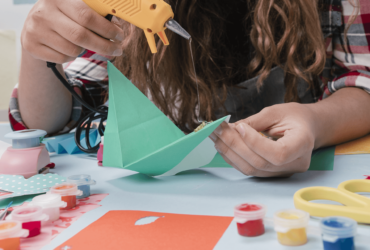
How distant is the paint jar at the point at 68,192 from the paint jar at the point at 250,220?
0.18 metres

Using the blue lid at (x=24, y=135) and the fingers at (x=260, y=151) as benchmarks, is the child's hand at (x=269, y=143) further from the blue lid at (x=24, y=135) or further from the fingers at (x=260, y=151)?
the blue lid at (x=24, y=135)

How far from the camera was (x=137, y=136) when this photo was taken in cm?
48

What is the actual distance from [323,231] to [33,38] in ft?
1.56

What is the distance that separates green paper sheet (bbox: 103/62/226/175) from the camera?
43 cm

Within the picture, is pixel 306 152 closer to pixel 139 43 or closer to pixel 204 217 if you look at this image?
pixel 204 217

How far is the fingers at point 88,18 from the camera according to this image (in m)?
0.44

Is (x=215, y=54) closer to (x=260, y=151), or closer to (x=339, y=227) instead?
(x=260, y=151)

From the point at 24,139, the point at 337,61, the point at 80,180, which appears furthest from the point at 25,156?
the point at 337,61

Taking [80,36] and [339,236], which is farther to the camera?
[80,36]

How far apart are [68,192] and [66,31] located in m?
0.23

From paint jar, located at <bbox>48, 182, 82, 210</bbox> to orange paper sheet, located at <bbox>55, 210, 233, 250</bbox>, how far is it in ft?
0.16

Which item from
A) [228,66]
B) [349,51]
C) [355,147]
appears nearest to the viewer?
[355,147]

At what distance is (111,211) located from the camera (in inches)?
13.8

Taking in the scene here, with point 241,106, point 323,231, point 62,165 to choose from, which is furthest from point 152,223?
point 241,106
